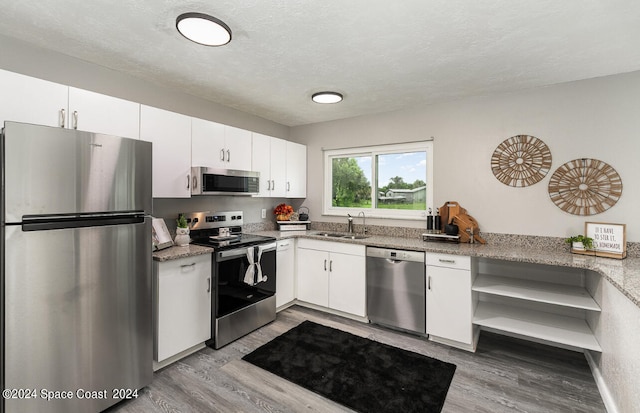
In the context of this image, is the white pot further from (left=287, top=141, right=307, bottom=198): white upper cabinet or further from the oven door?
(left=287, top=141, right=307, bottom=198): white upper cabinet

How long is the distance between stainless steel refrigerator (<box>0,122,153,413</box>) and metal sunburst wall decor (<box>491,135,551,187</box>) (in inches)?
129

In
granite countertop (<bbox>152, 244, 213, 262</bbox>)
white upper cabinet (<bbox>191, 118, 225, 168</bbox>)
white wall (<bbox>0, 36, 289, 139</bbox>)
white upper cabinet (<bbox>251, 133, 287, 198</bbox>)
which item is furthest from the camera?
white upper cabinet (<bbox>251, 133, 287, 198</bbox>)

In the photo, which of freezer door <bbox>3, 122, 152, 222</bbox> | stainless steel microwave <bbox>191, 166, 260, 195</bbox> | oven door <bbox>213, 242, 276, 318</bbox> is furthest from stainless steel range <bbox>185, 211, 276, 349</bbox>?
freezer door <bbox>3, 122, 152, 222</bbox>

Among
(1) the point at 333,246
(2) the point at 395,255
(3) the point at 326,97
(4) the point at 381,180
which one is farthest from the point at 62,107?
(4) the point at 381,180

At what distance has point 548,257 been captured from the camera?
7.86ft

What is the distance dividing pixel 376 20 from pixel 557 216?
2519 millimetres

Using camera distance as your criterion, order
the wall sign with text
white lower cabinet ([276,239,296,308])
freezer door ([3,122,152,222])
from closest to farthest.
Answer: freezer door ([3,122,152,222]) → the wall sign with text → white lower cabinet ([276,239,296,308])

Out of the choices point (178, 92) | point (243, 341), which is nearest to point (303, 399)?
point (243, 341)

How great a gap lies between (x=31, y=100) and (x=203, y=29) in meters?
1.17

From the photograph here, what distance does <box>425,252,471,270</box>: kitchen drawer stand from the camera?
263 cm

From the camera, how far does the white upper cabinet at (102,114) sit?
6.64ft

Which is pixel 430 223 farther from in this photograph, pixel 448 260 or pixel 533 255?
pixel 533 255

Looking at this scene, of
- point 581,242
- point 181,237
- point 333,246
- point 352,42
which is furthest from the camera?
point 333,246

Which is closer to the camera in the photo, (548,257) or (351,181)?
(548,257)
